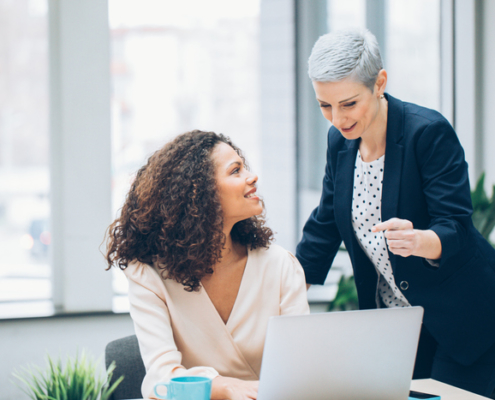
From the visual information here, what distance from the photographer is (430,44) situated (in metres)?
3.02

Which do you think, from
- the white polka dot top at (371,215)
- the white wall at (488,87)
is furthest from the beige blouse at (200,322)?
the white wall at (488,87)

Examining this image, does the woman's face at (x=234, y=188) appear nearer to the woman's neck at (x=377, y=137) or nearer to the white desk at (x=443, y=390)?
the woman's neck at (x=377, y=137)

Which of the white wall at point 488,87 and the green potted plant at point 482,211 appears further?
the white wall at point 488,87

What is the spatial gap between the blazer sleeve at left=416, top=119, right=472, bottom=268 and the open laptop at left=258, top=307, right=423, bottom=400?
41 centimetres

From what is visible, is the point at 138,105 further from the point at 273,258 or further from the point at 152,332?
the point at 152,332

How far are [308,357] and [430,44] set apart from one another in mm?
2612

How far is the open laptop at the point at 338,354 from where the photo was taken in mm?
934

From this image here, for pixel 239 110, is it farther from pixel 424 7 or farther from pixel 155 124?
pixel 424 7

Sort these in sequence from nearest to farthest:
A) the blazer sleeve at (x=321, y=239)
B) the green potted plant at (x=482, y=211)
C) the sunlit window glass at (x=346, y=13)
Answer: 1. the blazer sleeve at (x=321, y=239)
2. the green potted plant at (x=482, y=211)
3. the sunlit window glass at (x=346, y=13)

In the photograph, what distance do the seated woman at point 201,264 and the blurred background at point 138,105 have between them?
3.10ft

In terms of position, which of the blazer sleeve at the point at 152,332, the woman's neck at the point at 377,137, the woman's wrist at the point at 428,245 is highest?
the woman's neck at the point at 377,137

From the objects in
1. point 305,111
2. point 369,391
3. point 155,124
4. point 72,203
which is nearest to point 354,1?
point 305,111

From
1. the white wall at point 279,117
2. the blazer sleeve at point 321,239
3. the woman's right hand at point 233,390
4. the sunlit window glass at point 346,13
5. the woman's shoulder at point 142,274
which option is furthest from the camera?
the sunlit window glass at point 346,13

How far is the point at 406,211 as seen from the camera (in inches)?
57.9
